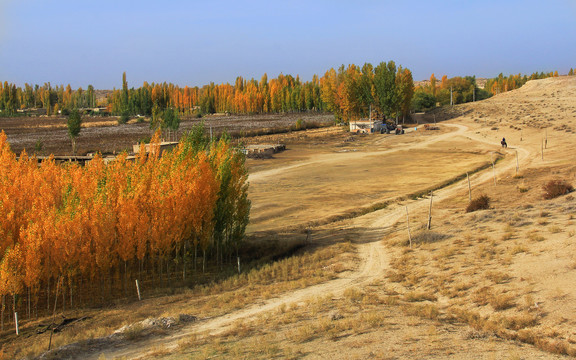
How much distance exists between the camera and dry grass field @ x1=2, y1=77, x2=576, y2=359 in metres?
17.2

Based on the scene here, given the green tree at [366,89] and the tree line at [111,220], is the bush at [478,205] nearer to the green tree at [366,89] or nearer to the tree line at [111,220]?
the tree line at [111,220]

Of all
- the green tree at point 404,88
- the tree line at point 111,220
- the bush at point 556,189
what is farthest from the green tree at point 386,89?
the tree line at point 111,220

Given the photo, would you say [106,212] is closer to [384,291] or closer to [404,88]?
[384,291]

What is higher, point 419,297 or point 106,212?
point 106,212

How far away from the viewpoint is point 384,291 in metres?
23.4

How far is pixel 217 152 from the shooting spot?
34.0m

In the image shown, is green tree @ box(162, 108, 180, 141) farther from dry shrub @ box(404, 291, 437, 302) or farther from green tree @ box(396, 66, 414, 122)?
dry shrub @ box(404, 291, 437, 302)

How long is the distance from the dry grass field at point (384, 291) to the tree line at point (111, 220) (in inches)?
128

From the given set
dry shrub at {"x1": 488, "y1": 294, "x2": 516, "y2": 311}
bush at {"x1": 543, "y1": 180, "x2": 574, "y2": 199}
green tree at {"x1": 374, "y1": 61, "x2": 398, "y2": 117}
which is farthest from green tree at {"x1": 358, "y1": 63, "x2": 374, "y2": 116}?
dry shrub at {"x1": 488, "y1": 294, "x2": 516, "y2": 311}

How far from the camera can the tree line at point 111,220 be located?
2525 cm

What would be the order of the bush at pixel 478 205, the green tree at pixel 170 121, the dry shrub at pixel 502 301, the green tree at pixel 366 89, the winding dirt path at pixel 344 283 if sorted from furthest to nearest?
the green tree at pixel 366 89
the green tree at pixel 170 121
the bush at pixel 478 205
the dry shrub at pixel 502 301
the winding dirt path at pixel 344 283

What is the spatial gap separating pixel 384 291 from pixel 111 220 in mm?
14874

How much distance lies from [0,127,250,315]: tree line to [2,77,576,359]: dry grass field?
3.24 metres

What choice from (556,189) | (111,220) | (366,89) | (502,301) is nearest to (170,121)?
(366,89)
